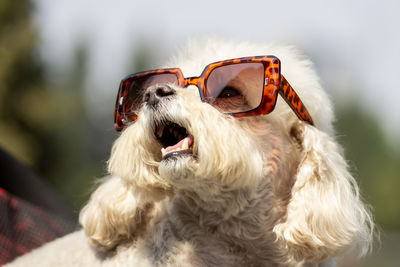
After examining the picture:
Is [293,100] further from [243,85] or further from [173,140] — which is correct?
[173,140]

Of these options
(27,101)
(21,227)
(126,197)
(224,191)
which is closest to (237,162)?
(224,191)

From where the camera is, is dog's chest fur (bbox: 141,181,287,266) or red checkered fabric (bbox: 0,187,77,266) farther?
red checkered fabric (bbox: 0,187,77,266)

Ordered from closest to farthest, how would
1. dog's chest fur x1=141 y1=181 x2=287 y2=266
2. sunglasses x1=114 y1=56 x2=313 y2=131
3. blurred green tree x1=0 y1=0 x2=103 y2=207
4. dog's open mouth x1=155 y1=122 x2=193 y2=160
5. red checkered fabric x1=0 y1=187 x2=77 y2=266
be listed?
dog's open mouth x1=155 y1=122 x2=193 y2=160 < sunglasses x1=114 y1=56 x2=313 y2=131 < dog's chest fur x1=141 y1=181 x2=287 y2=266 < red checkered fabric x1=0 y1=187 x2=77 y2=266 < blurred green tree x1=0 y1=0 x2=103 y2=207

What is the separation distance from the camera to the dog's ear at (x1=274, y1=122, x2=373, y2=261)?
205cm

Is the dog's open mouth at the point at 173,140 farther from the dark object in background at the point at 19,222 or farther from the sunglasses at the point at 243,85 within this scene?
the dark object in background at the point at 19,222

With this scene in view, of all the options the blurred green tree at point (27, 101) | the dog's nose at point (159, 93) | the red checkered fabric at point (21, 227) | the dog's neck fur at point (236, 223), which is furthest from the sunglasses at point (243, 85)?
the blurred green tree at point (27, 101)

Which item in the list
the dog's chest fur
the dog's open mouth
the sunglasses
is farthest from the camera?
the dog's chest fur

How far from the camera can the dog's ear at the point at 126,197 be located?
80.0 inches

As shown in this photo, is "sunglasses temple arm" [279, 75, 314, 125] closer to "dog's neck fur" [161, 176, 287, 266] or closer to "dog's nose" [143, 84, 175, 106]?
"dog's neck fur" [161, 176, 287, 266]

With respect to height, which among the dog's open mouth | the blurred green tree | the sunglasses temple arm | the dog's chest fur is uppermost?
the sunglasses temple arm

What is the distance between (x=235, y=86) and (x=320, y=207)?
617 millimetres

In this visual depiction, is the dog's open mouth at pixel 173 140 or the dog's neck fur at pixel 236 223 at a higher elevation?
the dog's open mouth at pixel 173 140

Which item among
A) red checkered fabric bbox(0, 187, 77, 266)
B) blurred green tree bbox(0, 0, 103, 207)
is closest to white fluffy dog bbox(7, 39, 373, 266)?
red checkered fabric bbox(0, 187, 77, 266)

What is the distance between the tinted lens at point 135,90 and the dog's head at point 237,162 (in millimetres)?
40
